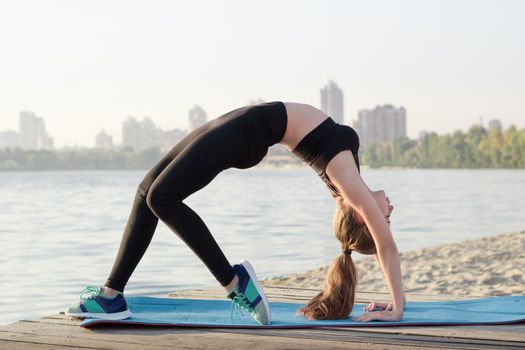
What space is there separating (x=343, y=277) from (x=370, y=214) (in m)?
0.34

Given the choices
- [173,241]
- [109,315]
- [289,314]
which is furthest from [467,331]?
[173,241]

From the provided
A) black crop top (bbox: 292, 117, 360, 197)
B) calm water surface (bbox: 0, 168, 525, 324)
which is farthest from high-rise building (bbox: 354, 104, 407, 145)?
black crop top (bbox: 292, 117, 360, 197)

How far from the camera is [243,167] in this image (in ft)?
12.0

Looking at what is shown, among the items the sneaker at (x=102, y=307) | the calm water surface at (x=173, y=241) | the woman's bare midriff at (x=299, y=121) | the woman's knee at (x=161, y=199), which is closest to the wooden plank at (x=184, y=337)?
the sneaker at (x=102, y=307)

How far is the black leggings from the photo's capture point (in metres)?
3.47

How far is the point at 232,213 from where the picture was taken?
2611cm

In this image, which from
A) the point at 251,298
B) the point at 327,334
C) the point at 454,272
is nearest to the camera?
the point at 327,334

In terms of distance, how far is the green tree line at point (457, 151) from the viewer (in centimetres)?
8781

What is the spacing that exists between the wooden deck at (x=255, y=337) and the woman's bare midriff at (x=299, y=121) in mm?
798

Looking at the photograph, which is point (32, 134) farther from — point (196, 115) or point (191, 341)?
point (191, 341)

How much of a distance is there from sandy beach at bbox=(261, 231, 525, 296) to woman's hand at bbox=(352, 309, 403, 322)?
359 cm

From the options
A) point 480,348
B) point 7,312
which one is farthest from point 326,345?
point 7,312

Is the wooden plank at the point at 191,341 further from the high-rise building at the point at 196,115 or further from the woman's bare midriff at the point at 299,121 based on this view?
the high-rise building at the point at 196,115

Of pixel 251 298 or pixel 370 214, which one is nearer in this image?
pixel 251 298
